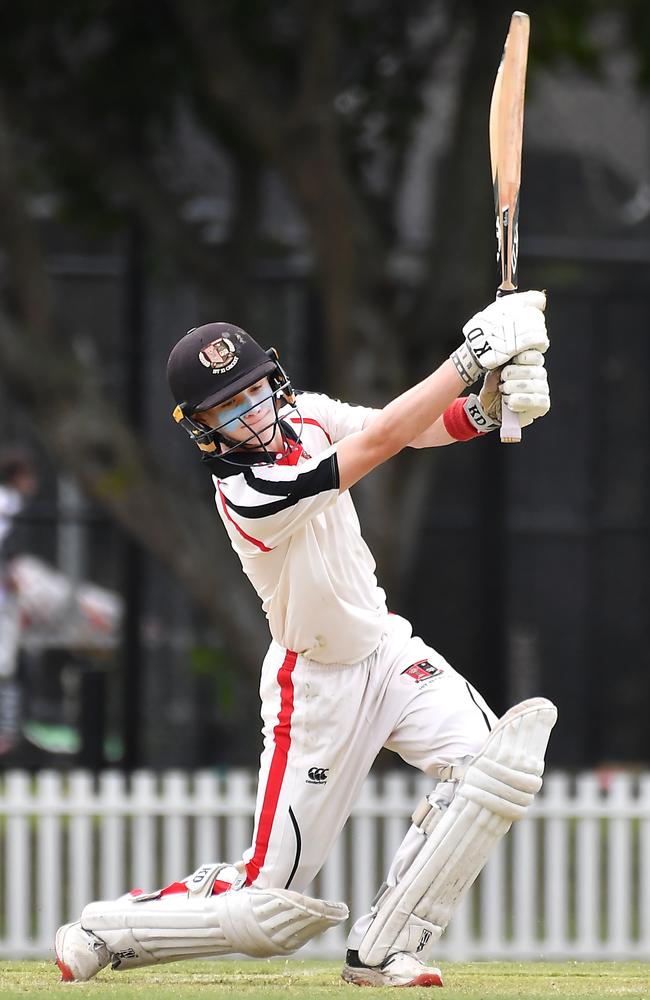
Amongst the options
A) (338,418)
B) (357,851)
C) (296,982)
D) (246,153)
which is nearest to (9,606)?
(246,153)

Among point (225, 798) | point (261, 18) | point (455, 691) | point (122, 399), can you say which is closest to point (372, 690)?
point (455, 691)

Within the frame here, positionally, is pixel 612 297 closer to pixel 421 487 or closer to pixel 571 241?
pixel 571 241

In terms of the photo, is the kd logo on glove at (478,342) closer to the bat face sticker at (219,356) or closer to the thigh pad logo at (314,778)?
the bat face sticker at (219,356)

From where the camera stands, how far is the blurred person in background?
31.3 ft

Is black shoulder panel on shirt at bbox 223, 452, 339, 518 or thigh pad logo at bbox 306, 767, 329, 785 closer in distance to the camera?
black shoulder panel on shirt at bbox 223, 452, 339, 518

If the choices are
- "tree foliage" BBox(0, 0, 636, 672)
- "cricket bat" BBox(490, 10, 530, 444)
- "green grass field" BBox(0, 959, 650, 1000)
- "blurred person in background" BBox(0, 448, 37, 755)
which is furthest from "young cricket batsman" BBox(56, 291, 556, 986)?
"blurred person in background" BBox(0, 448, 37, 755)

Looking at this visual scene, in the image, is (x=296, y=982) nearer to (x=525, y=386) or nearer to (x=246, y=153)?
(x=525, y=386)

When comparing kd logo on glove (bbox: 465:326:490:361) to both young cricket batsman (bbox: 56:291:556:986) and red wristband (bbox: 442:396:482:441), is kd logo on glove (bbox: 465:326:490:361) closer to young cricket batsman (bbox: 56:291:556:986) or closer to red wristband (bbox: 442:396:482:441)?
young cricket batsman (bbox: 56:291:556:986)

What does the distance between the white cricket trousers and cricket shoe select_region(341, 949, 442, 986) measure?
25 centimetres

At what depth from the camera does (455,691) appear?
4234mm

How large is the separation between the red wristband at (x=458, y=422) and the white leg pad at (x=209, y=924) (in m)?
1.15

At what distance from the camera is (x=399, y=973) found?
4125 millimetres

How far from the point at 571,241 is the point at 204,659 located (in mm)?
3156

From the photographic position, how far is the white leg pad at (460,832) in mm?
4055
